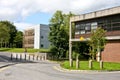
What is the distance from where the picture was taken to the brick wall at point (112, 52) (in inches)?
1843

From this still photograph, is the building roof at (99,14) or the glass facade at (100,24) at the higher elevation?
the building roof at (99,14)

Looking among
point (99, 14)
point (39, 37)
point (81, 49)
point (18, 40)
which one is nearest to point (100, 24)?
point (99, 14)

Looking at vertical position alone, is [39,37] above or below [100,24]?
below

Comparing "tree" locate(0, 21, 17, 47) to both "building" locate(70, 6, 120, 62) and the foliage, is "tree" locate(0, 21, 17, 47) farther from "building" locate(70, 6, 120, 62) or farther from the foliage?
"building" locate(70, 6, 120, 62)

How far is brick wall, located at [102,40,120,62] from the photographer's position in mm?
46812

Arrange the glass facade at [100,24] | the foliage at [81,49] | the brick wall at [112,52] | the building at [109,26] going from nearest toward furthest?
the brick wall at [112,52] < the building at [109,26] < the glass facade at [100,24] < the foliage at [81,49]

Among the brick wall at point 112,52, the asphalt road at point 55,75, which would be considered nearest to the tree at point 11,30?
the brick wall at point 112,52

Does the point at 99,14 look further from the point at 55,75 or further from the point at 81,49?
the point at 55,75

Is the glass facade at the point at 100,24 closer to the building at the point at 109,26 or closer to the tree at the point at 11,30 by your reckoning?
the building at the point at 109,26

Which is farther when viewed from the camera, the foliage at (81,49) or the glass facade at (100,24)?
the foliage at (81,49)

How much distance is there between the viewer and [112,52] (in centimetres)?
4788

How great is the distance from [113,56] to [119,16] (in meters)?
6.18

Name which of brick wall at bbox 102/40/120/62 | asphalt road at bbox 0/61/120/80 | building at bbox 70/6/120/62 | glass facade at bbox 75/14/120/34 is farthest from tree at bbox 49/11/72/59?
asphalt road at bbox 0/61/120/80

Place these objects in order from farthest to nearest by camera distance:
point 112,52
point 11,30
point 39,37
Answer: point 11,30 < point 39,37 < point 112,52
